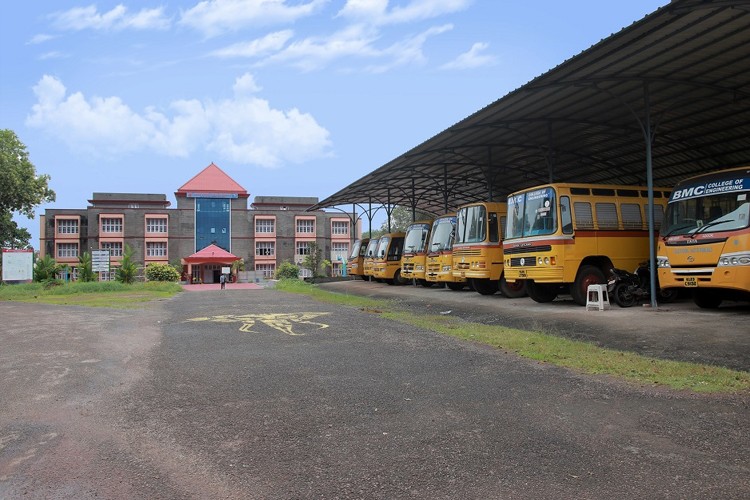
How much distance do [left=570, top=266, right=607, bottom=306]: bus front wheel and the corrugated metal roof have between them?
3847 mm

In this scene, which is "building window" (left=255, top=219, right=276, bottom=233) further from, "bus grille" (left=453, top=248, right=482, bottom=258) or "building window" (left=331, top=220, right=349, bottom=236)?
"bus grille" (left=453, top=248, right=482, bottom=258)

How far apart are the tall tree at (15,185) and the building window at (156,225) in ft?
52.5

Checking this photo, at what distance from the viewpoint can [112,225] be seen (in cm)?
6425

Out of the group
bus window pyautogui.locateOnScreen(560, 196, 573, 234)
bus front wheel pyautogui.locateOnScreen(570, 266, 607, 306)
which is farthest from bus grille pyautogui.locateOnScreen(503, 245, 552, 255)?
bus front wheel pyautogui.locateOnScreen(570, 266, 607, 306)

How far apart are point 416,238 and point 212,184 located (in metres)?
49.9

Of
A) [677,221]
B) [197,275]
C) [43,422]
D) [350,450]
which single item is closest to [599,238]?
[677,221]

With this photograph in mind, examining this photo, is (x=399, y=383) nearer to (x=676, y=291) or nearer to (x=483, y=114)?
(x=676, y=291)

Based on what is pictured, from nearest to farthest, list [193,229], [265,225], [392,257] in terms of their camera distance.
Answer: [392,257]
[193,229]
[265,225]

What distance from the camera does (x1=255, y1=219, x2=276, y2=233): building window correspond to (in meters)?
68.3

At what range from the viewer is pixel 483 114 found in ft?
53.6

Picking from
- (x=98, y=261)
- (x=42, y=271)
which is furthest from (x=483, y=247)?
(x=42, y=271)

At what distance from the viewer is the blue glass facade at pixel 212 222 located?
66.3m

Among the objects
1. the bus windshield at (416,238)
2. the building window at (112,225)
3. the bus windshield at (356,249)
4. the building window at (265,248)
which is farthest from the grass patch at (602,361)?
the building window at (112,225)

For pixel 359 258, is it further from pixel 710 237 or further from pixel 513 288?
pixel 710 237
